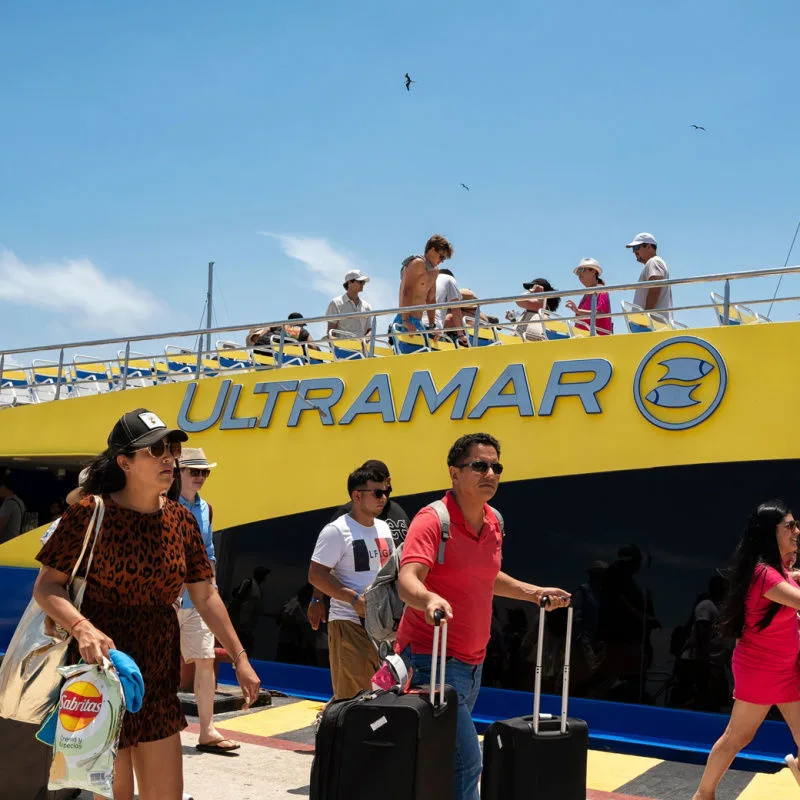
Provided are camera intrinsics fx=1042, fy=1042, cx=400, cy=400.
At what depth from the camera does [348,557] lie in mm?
6402

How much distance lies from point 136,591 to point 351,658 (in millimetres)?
2602

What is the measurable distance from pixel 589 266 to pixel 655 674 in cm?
436

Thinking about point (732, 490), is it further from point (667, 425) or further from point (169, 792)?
point (169, 792)

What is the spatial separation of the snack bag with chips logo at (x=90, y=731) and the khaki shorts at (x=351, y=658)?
274cm

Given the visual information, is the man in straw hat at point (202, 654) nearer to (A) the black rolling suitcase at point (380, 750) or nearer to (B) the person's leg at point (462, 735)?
(B) the person's leg at point (462, 735)

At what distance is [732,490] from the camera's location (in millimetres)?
7910

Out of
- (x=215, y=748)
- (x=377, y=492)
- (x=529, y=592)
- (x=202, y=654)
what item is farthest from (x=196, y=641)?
(x=529, y=592)

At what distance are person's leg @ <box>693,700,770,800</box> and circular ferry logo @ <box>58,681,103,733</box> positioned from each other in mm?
3275

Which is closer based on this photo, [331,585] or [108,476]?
[108,476]

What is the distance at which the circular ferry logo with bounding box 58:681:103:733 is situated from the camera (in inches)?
141

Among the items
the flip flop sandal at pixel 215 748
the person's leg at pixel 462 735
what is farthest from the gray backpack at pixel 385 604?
the flip flop sandal at pixel 215 748

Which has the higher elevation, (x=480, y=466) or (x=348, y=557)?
(x=480, y=466)

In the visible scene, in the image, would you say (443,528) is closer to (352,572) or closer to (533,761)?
(533,761)

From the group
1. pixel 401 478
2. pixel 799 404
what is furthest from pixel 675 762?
pixel 401 478
